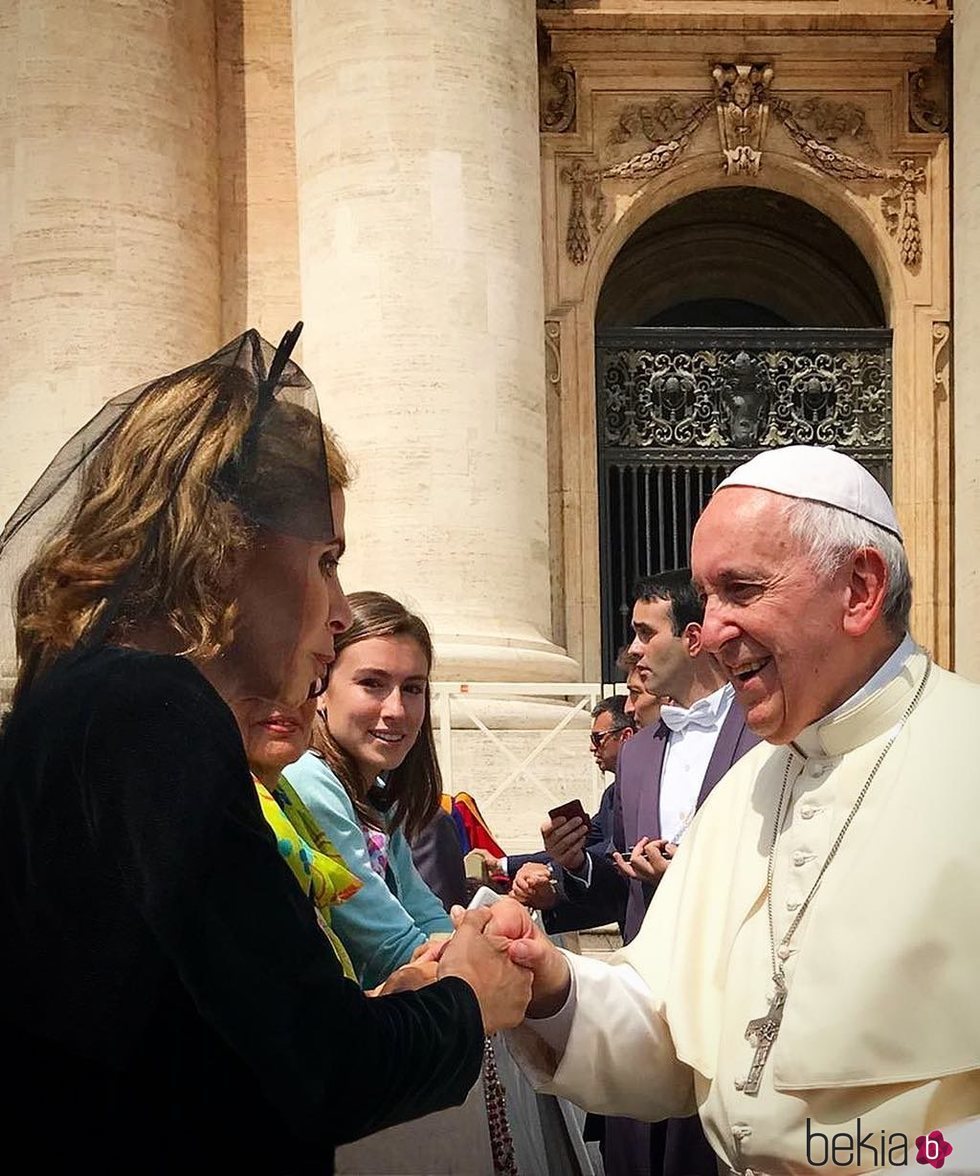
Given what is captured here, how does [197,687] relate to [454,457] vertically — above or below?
below

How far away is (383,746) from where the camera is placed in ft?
12.0

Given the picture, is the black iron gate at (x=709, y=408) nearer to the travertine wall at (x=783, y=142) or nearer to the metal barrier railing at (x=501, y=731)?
the travertine wall at (x=783, y=142)

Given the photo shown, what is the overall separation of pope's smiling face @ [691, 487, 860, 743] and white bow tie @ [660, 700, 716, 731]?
187cm

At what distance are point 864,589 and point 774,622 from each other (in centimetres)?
16

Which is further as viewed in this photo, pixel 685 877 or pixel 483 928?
pixel 685 877

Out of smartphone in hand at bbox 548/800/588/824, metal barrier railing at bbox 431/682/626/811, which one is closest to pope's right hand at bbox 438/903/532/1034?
smartphone in hand at bbox 548/800/588/824

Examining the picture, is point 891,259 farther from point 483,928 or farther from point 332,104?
point 483,928

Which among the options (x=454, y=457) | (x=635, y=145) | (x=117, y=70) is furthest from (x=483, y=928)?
(x=635, y=145)

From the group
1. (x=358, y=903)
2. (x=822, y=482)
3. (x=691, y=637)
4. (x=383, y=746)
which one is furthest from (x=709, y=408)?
(x=822, y=482)

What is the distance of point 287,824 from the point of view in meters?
2.69

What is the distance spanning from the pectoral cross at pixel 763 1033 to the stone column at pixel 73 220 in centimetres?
912

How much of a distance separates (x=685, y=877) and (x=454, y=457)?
765 centimetres

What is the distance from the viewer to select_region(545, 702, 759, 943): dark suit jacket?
13.7ft

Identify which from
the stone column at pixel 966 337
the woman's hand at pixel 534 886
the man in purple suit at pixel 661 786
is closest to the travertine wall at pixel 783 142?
the stone column at pixel 966 337
